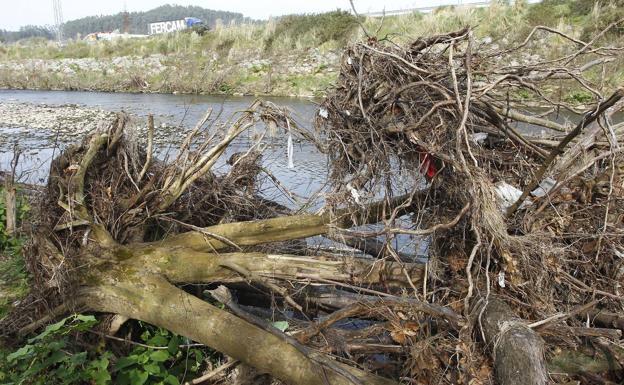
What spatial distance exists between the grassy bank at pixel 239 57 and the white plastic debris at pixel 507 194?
15085 mm

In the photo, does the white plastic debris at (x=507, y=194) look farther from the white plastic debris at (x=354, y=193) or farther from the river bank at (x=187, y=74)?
the river bank at (x=187, y=74)

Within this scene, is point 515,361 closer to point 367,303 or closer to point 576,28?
point 367,303

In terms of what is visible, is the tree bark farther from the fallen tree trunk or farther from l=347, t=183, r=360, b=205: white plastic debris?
l=347, t=183, r=360, b=205: white plastic debris

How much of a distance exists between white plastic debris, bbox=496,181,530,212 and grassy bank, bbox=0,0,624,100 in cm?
1509

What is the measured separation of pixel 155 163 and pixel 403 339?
2847 mm

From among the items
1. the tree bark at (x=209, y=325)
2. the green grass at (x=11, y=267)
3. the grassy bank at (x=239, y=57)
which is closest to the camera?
the tree bark at (x=209, y=325)

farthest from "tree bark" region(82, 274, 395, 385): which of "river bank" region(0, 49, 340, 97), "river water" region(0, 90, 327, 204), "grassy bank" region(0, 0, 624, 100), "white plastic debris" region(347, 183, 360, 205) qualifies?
"river bank" region(0, 49, 340, 97)

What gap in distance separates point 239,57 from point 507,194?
80.3 feet

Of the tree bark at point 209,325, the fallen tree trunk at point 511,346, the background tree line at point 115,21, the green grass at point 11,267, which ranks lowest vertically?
the background tree line at point 115,21

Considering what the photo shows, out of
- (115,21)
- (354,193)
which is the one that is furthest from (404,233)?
(115,21)

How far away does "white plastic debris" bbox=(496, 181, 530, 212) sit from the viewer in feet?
12.0

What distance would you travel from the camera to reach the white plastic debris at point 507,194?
144 inches

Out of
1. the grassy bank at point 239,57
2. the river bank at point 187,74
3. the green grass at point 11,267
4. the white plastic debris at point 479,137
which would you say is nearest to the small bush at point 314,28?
the grassy bank at point 239,57

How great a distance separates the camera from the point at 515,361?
2.53 metres
